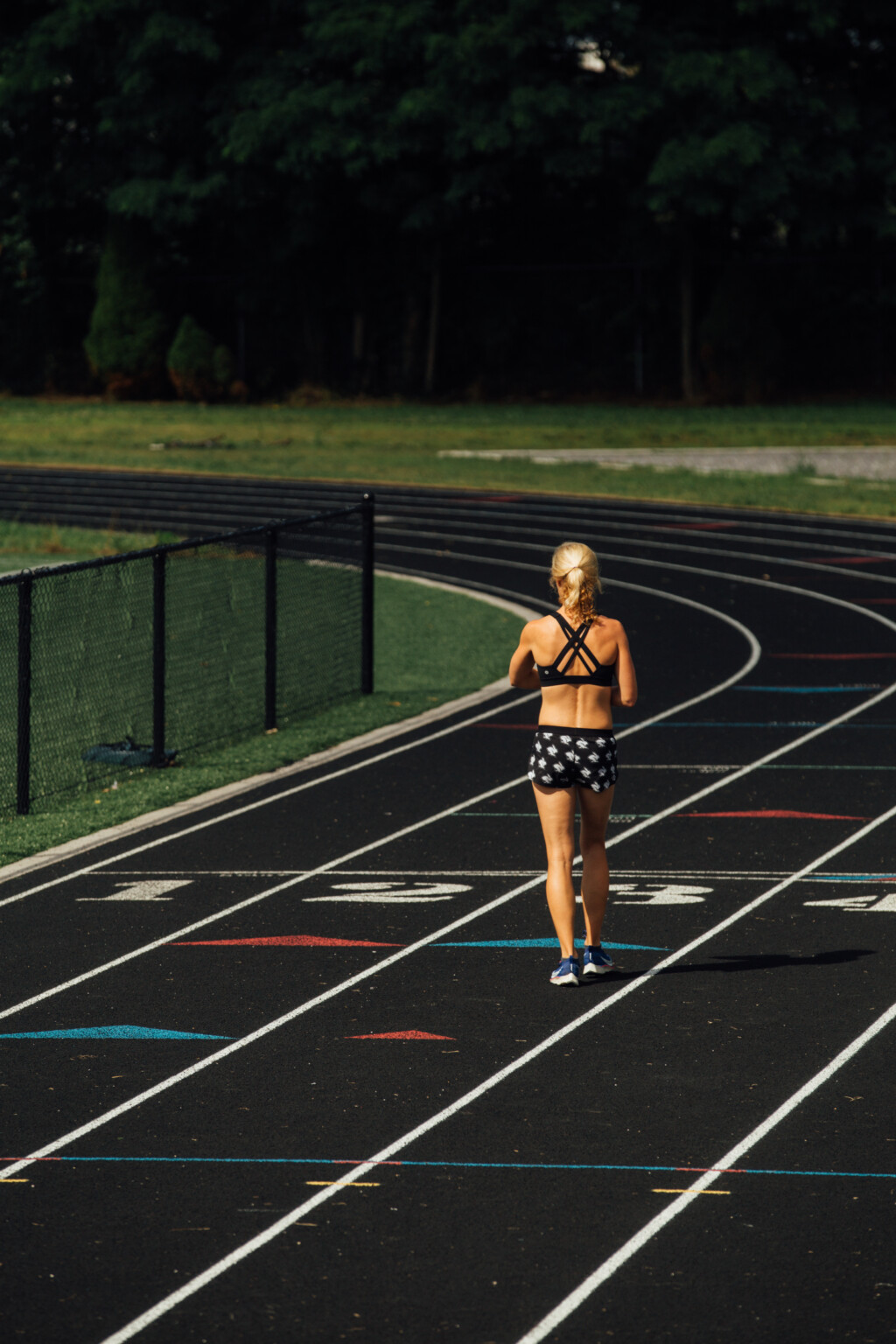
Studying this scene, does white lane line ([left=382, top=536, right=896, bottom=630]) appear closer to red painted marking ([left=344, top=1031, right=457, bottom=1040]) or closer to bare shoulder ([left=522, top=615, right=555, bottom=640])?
bare shoulder ([left=522, top=615, right=555, bottom=640])

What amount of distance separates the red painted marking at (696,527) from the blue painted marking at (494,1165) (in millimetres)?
23784

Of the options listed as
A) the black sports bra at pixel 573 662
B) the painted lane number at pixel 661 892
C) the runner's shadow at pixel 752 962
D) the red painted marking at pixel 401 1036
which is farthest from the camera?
the painted lane number at pixel 661 892

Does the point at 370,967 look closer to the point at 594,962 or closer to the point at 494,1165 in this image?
the point at 594,962

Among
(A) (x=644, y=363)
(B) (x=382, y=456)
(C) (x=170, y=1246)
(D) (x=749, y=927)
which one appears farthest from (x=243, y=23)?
(C) (x=170, y=1246)

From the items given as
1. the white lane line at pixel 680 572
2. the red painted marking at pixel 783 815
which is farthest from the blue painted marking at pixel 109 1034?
the white lane line at pixel 680 572

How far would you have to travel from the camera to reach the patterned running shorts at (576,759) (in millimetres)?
8211

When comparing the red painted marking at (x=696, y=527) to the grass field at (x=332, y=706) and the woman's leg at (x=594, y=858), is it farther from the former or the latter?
the woman's leg at (x=594, y=858)

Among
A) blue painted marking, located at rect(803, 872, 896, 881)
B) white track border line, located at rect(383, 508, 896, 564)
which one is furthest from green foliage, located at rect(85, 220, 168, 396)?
blue painted marking, located at rect(803, 872, 896, 881)

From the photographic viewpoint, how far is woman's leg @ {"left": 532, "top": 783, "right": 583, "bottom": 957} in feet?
27.2

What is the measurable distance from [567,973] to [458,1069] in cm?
118

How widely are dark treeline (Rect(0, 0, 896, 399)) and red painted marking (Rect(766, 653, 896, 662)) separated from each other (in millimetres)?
27630

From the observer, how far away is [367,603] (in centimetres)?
1741

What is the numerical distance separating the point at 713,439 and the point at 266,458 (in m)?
9.31

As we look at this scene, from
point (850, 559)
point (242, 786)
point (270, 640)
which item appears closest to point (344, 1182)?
point (242, 786)
